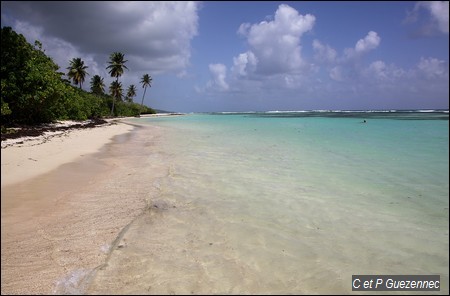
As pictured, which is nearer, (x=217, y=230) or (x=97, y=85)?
(x=217, y=230)

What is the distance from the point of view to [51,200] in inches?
226

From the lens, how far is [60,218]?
191 inches

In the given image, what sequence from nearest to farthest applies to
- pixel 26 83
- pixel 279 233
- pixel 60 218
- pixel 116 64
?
pixel 279 233 → pixel 60 218 → pixel 26 83 → pixel 116 64

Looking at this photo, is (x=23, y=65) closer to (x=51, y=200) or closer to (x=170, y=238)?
(x=51, y=200)

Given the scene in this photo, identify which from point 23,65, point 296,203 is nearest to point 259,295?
point 296,203

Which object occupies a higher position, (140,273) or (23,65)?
(23,65)

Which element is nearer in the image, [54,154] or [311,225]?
[311,225]

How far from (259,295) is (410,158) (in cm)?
1094

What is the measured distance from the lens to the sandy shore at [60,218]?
3225mm

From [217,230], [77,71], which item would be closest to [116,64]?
[77,71]

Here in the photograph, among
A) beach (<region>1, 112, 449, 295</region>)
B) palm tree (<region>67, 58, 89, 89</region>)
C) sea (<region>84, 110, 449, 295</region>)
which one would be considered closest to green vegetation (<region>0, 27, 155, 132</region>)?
beach (<region>1, 112, 449, 295</region>)

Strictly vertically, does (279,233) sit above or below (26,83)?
below

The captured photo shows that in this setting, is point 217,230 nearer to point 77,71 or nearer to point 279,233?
point 279,233

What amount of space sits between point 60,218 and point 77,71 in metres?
67.3
